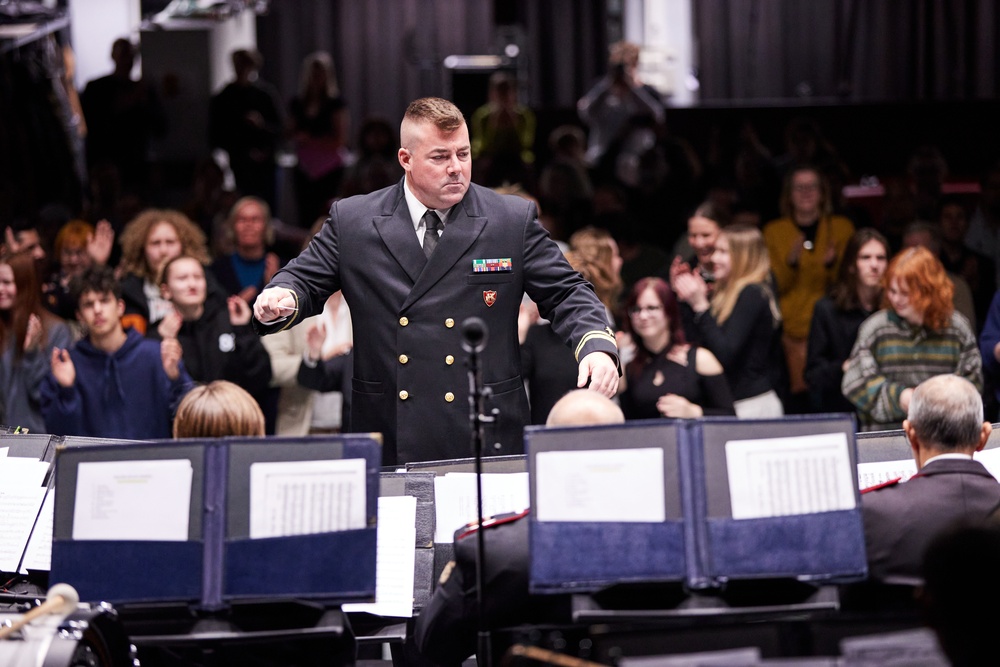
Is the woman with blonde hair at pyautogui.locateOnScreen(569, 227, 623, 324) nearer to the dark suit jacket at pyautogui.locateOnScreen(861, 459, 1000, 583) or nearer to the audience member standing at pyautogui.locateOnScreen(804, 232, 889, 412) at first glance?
the audience member standing at pyautogui.locateOnScreen(804, 232, 889, 412)

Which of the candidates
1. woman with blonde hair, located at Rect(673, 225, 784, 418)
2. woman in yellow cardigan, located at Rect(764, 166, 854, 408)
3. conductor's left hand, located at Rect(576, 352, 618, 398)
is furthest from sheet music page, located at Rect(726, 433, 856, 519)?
woman in yellow cardigan, located at Rect(764, 166, 854, 408)

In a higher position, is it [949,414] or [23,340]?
[23,340]

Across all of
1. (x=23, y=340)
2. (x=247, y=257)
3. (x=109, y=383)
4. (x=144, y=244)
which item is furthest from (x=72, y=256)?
(x=109, y=383)

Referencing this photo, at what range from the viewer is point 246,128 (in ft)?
31.5

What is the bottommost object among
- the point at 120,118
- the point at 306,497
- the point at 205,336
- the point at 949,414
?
the point at 306,497

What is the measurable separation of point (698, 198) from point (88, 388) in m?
4.79

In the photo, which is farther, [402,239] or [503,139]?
[503,139]

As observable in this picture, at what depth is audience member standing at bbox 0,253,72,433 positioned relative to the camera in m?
5.64

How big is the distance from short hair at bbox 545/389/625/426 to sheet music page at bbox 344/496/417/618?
0.49 metres

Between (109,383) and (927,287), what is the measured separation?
3.25 meters

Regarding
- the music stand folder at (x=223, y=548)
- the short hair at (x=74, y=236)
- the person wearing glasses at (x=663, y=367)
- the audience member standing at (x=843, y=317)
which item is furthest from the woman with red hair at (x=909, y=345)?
the short hair at (x=74, y=236)

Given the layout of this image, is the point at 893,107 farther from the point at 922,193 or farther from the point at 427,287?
the point at 427,287

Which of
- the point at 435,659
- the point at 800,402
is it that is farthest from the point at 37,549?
the point at 800,402

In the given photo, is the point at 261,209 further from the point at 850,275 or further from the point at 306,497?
the point at 306,497
